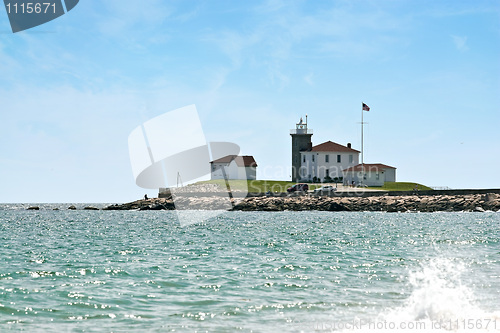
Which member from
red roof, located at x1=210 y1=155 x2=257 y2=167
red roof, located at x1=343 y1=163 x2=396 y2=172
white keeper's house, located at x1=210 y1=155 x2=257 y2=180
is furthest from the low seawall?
red roof, located at x1=210 y1=155 x2=257 y2=167

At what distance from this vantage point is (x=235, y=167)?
115250mm

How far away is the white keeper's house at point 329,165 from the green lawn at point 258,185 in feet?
13.2

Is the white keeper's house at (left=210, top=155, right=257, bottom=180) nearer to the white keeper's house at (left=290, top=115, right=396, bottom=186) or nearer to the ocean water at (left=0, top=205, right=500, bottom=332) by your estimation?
the white keeper's house at (left=290, top=115, right=396, bottom=186)

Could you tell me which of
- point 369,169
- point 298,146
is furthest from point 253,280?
point 298,146

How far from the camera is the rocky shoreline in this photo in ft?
242


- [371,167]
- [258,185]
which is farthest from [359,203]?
[258,185]

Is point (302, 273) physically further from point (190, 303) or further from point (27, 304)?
point (27, 304)

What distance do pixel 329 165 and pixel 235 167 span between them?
20646mm

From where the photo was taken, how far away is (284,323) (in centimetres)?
1204

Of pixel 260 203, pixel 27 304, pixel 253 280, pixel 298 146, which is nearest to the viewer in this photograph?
pixel 27 304

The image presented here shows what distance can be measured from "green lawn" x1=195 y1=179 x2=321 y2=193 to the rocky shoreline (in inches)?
359

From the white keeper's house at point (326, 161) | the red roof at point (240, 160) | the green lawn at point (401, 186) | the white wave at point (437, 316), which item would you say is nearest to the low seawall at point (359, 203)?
the green lawn at point (401, 186)

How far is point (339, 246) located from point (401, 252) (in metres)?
3.49

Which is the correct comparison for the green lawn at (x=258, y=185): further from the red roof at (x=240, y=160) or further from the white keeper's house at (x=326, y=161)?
the red roof at (x=240, y=160)
